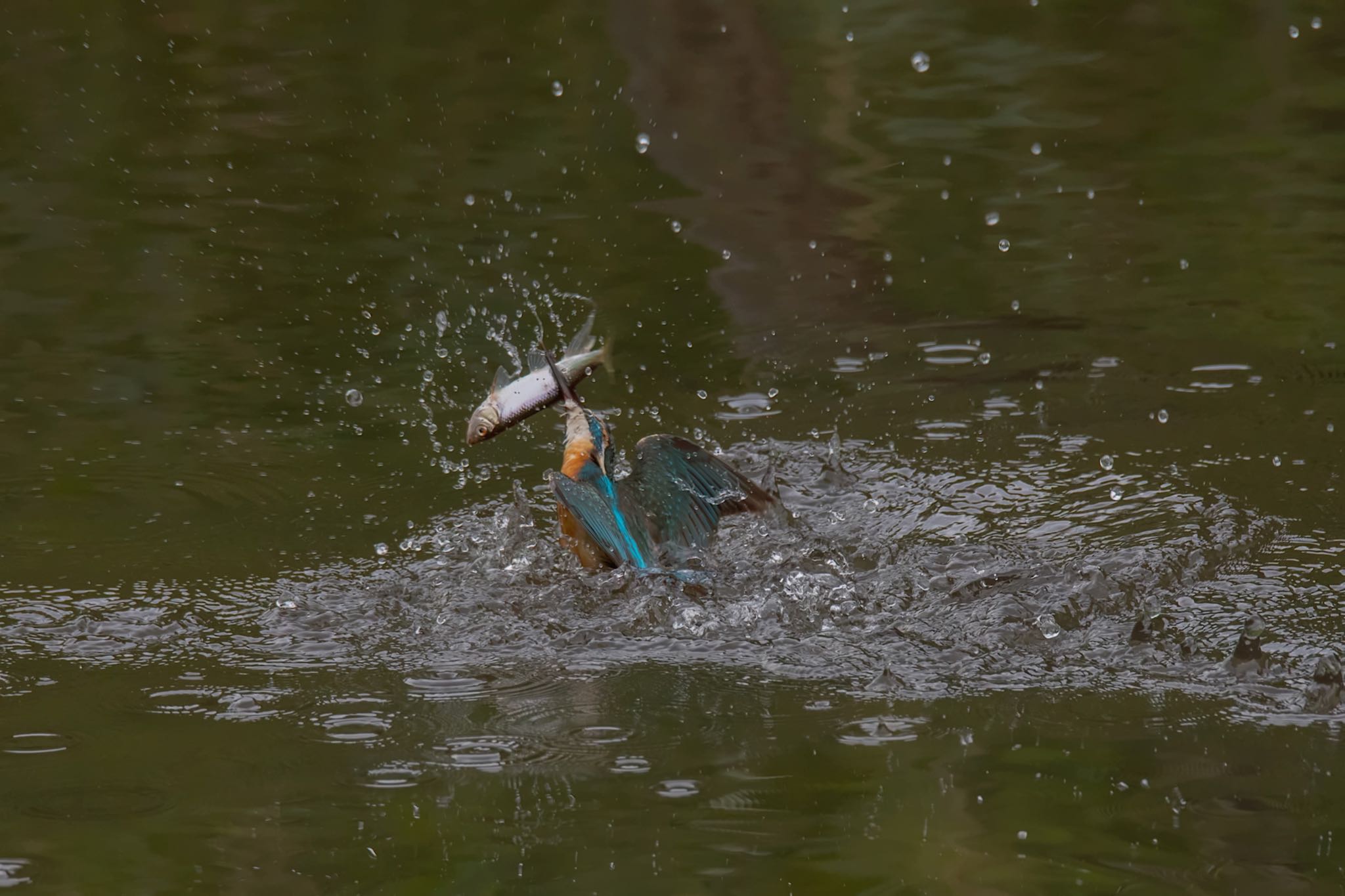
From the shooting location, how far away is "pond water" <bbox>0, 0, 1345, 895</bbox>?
8.94ft

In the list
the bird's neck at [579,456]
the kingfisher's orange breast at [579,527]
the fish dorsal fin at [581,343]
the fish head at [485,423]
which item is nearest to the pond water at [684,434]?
the kingfisher's orange breast at [579,527]

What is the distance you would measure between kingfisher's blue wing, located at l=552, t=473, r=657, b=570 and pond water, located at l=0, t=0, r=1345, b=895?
9 cm

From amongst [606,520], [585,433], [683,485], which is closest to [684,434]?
[683,485]

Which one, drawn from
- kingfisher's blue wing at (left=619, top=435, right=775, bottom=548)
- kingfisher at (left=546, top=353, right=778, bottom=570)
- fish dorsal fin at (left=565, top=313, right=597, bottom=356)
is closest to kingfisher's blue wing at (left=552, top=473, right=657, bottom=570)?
kingfisher at (left=546, top=353, right=778, bottom=570)

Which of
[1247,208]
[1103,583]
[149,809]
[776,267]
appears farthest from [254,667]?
[1247,208]

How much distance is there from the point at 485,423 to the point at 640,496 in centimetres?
47

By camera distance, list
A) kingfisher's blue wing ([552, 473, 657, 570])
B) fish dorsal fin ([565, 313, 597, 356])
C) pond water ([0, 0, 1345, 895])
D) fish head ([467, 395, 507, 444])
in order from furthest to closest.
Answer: fish dorsal fin ([565, 313, 597, 356])
fish head ([467, 395, 507, 444])
kingfisher's blue wing ([552, 473, 657, 570])
pond water ([0, 0, 1345, 895])

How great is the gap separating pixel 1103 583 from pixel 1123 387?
1.72m

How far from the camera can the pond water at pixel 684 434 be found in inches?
107

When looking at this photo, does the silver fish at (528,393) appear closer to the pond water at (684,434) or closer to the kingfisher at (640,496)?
the kingfisher at (640,496)

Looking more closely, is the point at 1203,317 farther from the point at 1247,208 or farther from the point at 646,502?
the point at 646,502

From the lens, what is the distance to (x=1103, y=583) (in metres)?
3.65

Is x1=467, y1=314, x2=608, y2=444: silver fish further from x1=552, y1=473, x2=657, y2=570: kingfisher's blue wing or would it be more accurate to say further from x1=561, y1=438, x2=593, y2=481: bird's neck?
x1=552, y1=473, x2=657, y2=570: kingfisher's blue wing

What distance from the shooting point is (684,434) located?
5.02 m
